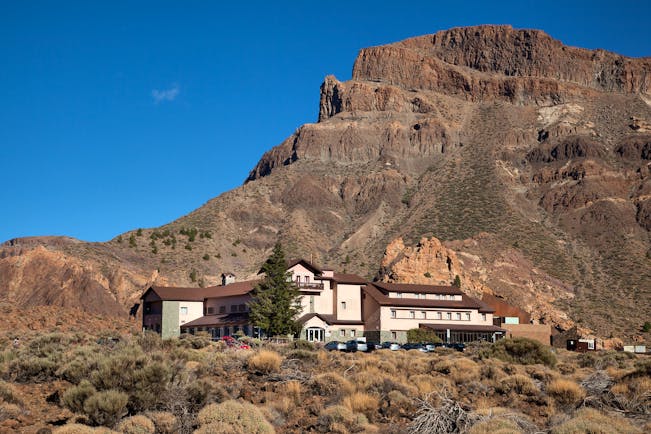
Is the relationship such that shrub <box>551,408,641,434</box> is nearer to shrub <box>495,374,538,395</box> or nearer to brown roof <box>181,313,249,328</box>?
shrub <box>495,374,538,395</box>

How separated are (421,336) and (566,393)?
45.5 metres

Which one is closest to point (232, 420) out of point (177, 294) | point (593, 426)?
point (593, 426)

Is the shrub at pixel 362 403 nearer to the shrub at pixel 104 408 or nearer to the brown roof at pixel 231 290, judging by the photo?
the shrub at pixel 104 408

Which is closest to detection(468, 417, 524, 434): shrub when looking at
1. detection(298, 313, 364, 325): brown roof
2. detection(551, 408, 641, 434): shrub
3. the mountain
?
detection(551, 408, 641, 434): shrub

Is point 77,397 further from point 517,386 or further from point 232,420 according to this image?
point 517,386

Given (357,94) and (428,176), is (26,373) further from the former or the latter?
(357,94)

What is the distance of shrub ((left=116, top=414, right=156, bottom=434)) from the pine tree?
146 ft

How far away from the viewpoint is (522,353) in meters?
40.6

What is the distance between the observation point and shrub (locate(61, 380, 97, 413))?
20672mm

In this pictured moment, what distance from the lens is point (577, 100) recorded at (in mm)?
174000

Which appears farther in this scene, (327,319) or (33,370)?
(327,319)

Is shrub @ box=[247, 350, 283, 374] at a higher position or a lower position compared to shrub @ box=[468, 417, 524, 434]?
higher

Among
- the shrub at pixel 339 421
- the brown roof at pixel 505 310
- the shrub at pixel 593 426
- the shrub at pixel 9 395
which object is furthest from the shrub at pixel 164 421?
the brown roof at pixel 505 310

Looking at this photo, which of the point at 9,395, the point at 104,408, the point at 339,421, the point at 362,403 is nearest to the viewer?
the point at 104,408
